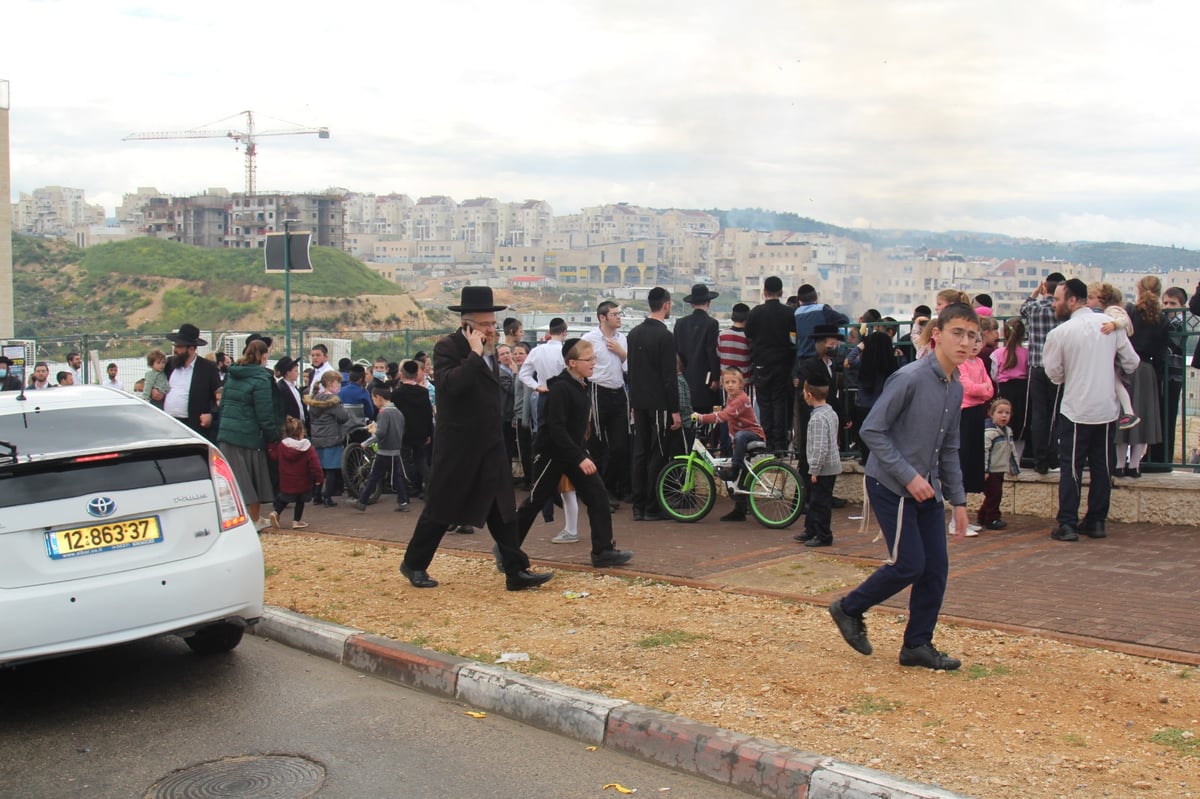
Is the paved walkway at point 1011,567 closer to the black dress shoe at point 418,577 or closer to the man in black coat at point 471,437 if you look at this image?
the black dress shoe at point 418,577

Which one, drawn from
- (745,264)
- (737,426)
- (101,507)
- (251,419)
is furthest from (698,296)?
Answer: (745,264)

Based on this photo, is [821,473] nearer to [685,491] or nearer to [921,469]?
[685,491]

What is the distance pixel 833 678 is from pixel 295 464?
25.5 ft

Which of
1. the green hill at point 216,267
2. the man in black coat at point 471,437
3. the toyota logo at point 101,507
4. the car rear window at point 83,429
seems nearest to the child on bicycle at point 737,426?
the man in black coat at point 471,437

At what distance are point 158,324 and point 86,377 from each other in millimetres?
101977

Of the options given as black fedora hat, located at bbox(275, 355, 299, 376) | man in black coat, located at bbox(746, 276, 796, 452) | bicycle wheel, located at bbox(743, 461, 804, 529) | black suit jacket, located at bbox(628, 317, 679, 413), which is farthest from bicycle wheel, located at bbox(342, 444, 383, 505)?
bicycle wheel, located at bbox(743, 461, 804, 529)

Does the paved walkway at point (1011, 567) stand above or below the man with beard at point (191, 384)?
below

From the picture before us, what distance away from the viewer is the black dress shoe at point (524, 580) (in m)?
8.52

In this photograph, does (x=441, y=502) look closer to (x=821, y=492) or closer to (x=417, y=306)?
(x=821, y=492)

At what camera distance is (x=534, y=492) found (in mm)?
9008

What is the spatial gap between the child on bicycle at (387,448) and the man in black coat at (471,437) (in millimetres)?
5201

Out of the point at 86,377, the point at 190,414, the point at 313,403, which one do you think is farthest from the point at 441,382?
the point at 86,377

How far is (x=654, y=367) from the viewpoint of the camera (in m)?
11.5

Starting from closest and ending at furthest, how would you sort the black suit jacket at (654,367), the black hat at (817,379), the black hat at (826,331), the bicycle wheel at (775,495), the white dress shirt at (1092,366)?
the white dress shirt at (1092,366), the black hat at (817,379), the bicycle wheel at (775,495), the black hat at (826,331), the black suit jacket at (654,367)
